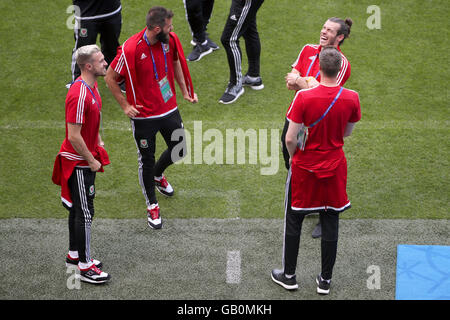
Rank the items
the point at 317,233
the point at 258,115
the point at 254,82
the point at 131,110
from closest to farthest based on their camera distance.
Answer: the point at 131,110, the point at 317,233, the point at 258,115, the point at 254,82

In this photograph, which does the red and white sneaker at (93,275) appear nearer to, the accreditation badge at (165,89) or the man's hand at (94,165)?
the man's hand at (94,165)

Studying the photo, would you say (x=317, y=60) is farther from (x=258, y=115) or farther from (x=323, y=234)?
(x=258, y=115)

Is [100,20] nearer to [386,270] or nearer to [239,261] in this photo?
[239,261]

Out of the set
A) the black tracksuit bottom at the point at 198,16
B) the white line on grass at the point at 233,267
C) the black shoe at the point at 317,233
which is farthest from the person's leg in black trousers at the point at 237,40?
the white line on grass at the point at 233,267

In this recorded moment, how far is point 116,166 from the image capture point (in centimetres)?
591

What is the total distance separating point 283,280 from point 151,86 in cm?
189

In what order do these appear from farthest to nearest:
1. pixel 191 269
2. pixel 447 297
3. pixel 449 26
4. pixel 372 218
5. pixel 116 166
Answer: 1. pixel 449 26
2. pixel 116 166
3. pixel 372 218
4. pixel 191 269
5. pixel 447 297

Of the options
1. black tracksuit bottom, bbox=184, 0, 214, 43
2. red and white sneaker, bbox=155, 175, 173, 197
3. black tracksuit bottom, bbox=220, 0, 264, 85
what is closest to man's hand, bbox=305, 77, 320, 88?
red and white sneaker, bbox=155, 175, 173, 197

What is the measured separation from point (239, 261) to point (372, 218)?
4.32 feet

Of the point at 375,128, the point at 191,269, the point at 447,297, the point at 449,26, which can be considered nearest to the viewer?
the point at 447,297

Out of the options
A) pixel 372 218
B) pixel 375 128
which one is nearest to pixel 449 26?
pixel 375 128

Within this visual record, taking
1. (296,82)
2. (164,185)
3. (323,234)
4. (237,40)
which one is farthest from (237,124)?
(323,234)

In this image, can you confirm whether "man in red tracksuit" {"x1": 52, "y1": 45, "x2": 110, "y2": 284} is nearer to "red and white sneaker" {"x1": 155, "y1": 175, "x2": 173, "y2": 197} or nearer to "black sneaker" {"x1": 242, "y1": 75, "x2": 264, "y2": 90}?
"red and white sneaker" {"x1": 155, "y1": 175, "x2": 173, "y2": 197}

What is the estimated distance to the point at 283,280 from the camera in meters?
4.48
